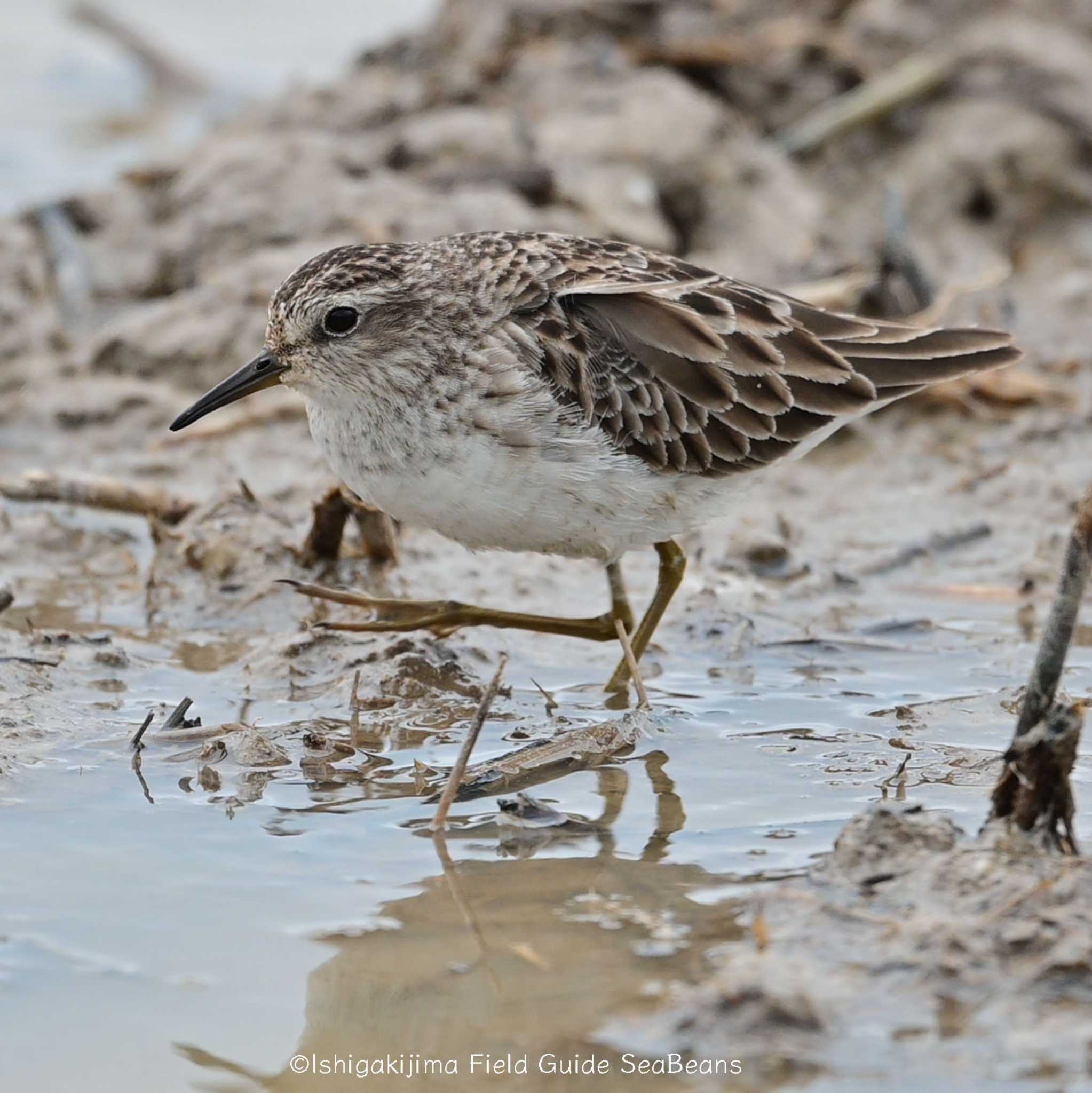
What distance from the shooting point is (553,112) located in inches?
447

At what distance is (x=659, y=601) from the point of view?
650 centimetres

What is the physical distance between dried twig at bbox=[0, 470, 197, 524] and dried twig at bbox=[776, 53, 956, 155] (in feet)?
18.2

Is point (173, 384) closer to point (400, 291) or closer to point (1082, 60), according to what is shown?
point (400, 291)

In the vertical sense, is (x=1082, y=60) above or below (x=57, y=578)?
above

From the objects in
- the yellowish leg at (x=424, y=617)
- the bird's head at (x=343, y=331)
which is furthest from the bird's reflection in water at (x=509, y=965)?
the bird's head at (x=343, y=331)

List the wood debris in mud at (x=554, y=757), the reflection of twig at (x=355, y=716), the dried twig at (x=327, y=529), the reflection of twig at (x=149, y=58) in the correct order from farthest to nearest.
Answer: the reflection of twig at (x=149, y=58) < the dried twig at (x=327, y=529) < the reflection of twig at (x=355, y=716) < the wood debris in mud at (x=554, y=757)

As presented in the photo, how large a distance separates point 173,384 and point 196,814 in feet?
15.9

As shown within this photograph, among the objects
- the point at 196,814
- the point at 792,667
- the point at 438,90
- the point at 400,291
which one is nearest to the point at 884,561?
the point at 792,667

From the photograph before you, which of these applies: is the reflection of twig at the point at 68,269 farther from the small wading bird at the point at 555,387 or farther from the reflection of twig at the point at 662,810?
the reflection of twig at the point at 662,810

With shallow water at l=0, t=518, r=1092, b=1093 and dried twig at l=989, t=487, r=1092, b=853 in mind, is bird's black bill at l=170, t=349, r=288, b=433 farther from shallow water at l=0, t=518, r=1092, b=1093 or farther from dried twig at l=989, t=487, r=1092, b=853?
dried twig at l=989, t=487, r=1092, b=853

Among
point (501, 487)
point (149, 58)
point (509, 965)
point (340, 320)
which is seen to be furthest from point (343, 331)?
point (149, 58)

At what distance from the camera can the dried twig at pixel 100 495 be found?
7.76 metres

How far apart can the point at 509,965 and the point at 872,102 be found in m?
8.68

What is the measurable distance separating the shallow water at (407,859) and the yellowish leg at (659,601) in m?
0.14
